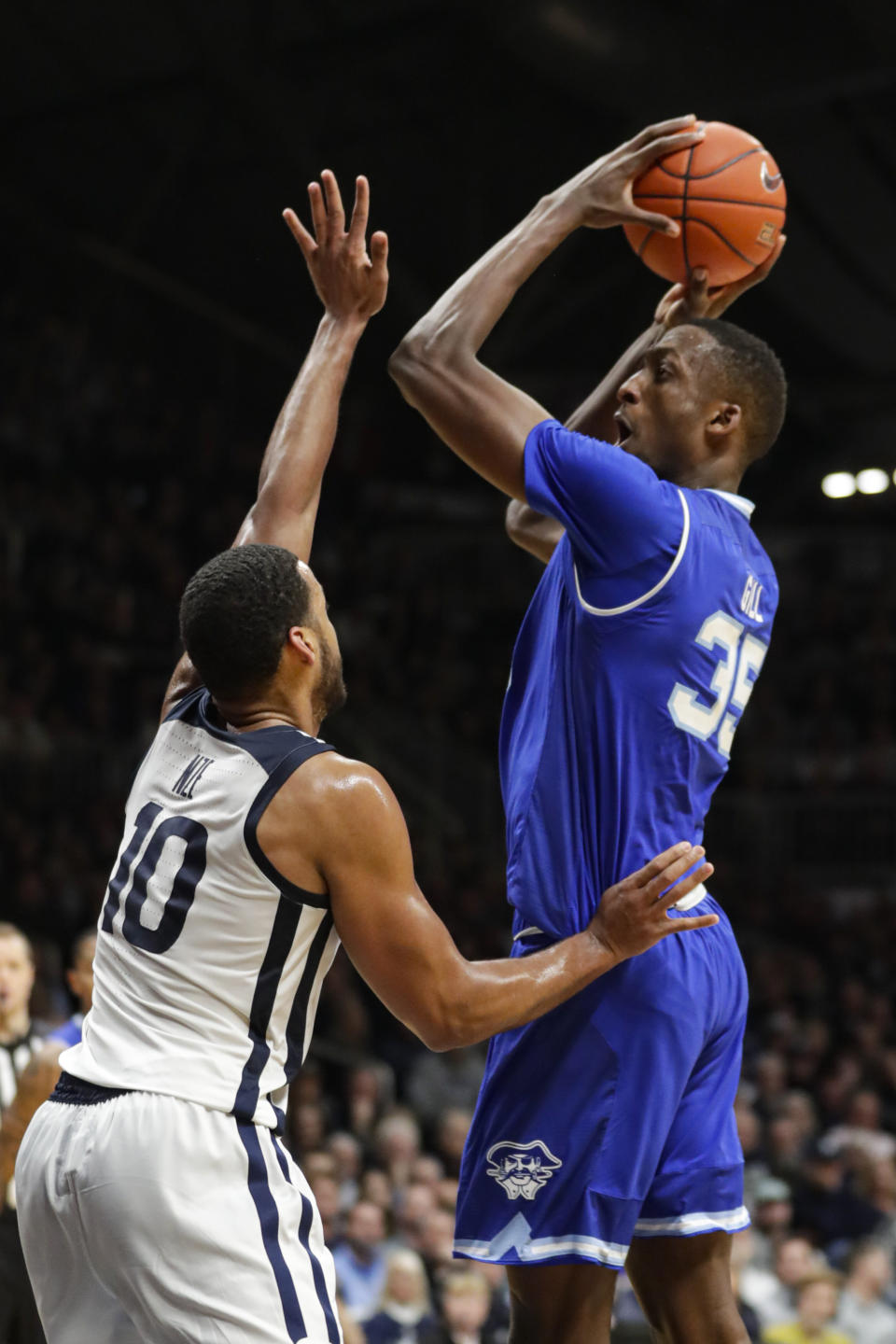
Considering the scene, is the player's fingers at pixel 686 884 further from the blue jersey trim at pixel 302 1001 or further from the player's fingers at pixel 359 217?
the player's fingers at pixel 359 217

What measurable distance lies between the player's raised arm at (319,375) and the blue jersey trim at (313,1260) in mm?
1088

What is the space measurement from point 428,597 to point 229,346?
3.94 meters

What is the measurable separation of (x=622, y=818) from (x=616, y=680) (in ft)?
0.91

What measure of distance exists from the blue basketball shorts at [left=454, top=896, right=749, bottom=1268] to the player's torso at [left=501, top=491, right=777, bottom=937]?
0.56ft

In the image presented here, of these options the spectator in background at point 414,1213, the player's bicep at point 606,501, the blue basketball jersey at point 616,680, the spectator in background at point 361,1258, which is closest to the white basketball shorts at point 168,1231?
the blue basketball jersey at point 616,680

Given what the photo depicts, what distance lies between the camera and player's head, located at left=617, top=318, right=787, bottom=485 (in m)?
3.56

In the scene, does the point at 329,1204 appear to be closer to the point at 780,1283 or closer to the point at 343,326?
the point at 780,1283

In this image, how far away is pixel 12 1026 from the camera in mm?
6230

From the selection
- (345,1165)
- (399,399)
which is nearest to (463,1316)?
(345,1165)

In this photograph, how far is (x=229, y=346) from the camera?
63.5 ft

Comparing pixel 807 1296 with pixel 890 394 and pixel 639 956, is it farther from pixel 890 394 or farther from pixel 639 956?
pixel 890 394

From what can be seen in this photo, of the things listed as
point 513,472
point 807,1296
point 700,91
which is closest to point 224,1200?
point 513,472

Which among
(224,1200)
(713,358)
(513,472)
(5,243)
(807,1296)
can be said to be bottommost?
(807,1296)

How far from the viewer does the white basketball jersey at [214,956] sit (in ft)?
9.60
